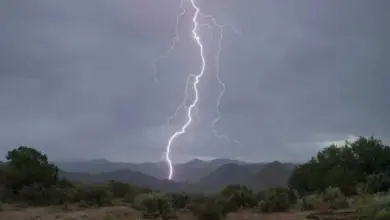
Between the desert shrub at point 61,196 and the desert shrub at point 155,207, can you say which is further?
the desert shrub at point 61,196

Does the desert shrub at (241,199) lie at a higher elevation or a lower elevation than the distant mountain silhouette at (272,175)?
lower

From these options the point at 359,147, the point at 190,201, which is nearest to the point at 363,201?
the point at 190,201

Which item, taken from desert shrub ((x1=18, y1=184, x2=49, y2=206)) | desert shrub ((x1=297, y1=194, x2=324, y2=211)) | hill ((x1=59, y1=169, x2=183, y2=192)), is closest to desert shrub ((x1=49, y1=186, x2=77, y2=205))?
desert shrub ((x1=18, y1=184, x2=49, y2=206))

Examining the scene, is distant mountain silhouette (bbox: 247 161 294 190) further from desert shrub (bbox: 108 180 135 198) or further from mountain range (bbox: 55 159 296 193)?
desert shrub (bbox: 108 180 135 198)

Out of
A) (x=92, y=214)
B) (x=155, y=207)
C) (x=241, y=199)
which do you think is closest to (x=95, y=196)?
(x=155, y=207)

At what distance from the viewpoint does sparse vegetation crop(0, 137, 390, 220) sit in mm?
18875

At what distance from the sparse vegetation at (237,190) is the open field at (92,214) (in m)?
0.62

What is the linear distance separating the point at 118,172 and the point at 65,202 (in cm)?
6820

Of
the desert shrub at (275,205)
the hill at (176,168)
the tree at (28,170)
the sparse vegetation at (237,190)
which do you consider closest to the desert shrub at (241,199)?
the sparse vegetation at (237,190)

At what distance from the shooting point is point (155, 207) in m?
18.5

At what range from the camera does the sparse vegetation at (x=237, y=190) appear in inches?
743

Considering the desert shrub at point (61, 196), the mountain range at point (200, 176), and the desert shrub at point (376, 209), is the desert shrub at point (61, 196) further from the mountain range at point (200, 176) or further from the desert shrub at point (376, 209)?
the mountain range at point (200, 176)

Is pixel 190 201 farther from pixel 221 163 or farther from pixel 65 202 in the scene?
pixel 221 163

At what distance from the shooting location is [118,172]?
87812 mm
